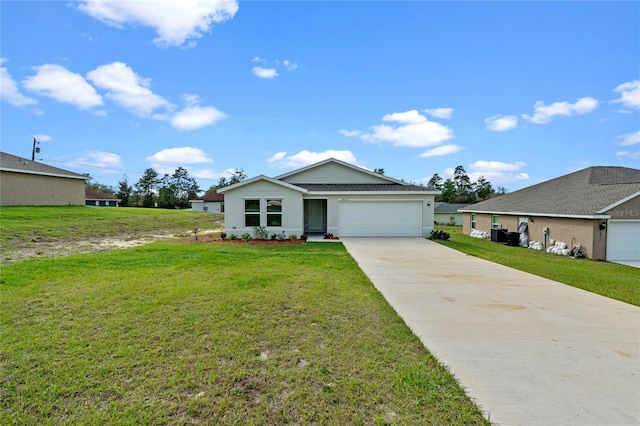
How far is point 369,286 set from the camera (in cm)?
640

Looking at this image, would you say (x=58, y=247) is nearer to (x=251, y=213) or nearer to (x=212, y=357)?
(x=251, y=213)

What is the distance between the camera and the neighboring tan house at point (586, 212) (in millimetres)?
13109

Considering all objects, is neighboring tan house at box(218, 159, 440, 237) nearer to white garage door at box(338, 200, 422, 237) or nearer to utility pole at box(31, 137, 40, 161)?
white garage door at box(338, 200, 422, 237)

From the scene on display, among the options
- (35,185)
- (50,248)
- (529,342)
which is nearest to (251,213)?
(50,248)

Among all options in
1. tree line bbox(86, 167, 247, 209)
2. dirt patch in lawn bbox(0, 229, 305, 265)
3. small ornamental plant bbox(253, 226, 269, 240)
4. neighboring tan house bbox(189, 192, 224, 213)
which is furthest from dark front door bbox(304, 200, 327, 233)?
tree line bbox(86, 167, 247, 209)

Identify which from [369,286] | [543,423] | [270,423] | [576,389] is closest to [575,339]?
[576,389]

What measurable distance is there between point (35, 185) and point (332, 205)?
23.6 meters

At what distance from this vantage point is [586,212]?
13.3 meters

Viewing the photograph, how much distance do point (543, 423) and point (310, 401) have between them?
1.89 meters

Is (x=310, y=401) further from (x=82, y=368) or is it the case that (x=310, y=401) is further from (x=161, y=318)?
(x=161, y=318)

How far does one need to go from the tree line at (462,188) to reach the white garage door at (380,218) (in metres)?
40.6

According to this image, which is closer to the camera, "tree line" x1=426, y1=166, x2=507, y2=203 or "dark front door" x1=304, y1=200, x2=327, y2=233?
"dark front door" x1=304, y1=200, x2=327, y2=233

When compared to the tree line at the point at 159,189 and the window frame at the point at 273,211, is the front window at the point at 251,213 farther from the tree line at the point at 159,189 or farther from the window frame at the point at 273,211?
the tree line at the point at 159,189

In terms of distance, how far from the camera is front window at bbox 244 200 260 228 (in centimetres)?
1546
